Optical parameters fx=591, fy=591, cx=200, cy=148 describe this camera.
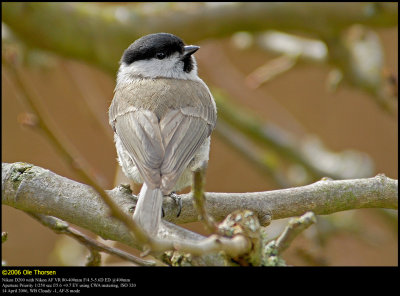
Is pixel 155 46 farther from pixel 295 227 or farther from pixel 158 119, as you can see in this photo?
pixel 295 227

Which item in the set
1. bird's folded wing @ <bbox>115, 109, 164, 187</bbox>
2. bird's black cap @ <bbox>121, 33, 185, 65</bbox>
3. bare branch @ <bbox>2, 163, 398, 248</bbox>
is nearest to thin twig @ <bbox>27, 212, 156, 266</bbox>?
bare branch @ <bbox>2, 163, 398, 248</bbox>

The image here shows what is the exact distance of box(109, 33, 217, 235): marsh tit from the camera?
2113mm

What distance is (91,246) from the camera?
1.73m

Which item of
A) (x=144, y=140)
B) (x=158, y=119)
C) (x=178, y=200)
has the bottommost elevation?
(x=178, y=200)

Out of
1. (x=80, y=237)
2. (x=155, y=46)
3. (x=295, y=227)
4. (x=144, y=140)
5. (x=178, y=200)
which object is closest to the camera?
(x=295, y=227)

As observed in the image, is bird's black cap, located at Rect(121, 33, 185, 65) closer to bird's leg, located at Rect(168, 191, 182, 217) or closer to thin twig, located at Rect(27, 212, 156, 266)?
bird's leg, located at Rect(168, 191, 182, 217)

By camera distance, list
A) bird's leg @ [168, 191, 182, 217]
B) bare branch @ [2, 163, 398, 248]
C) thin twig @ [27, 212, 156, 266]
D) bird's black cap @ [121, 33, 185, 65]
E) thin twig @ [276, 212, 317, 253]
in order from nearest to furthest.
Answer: thin twig @ [276, 212, 317, 253] → thin twig @ [27, 212, 156, 266] → bare branch @ [2, 163, 398, 248] → bird's leg @ [168, 191, 182, 217] → bird's black cap @ [121, 33, 185, 65]

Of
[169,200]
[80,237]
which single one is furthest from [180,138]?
[80,237]

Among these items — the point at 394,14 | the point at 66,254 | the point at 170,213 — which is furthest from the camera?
the point at 66,254

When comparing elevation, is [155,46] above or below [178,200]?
above

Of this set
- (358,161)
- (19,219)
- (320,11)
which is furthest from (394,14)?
(19,219)

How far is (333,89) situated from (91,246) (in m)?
2.64

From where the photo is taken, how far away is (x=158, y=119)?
8.32 feet

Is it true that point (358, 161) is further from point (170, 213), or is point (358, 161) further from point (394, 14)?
point (170, 213)
